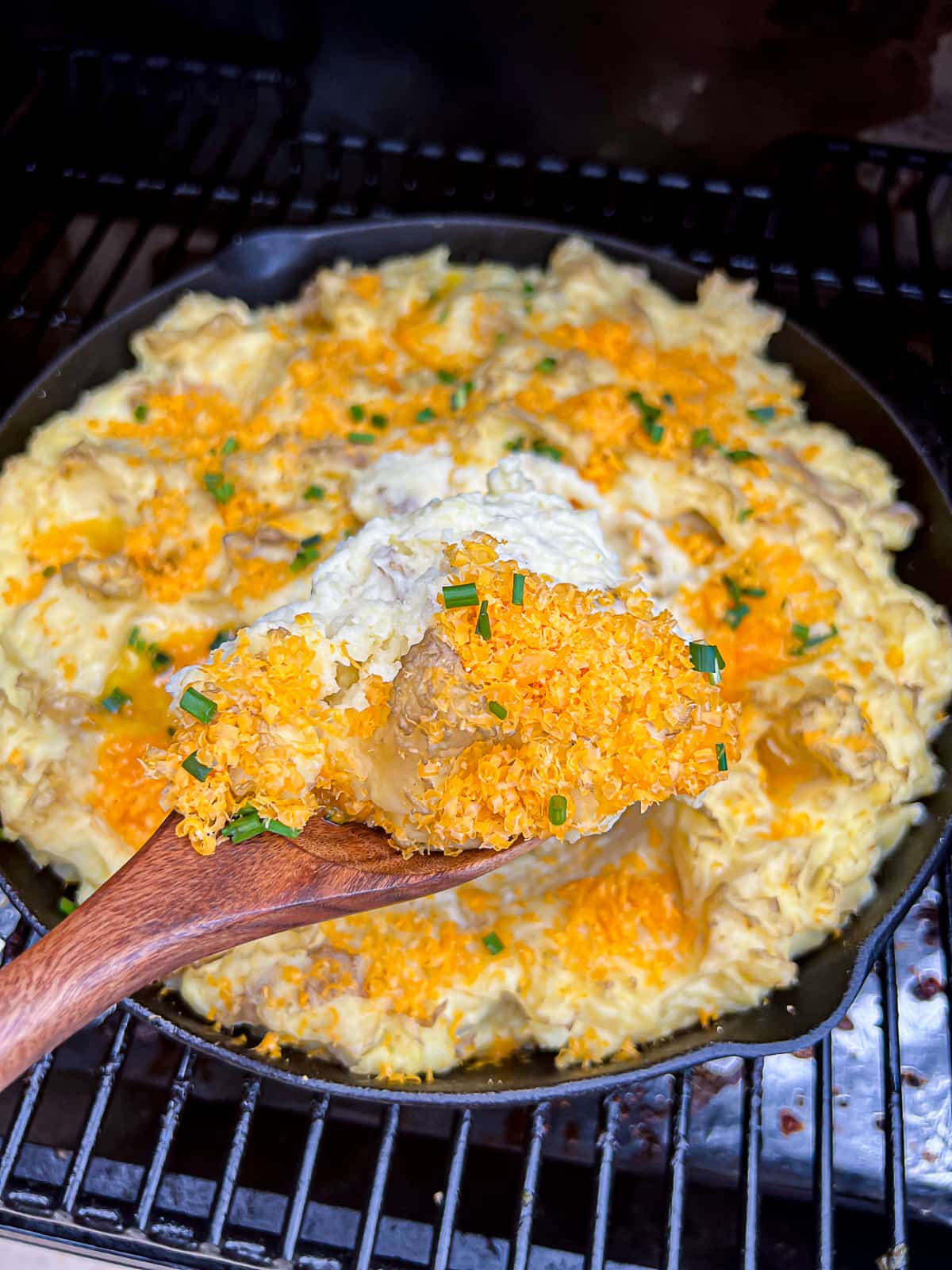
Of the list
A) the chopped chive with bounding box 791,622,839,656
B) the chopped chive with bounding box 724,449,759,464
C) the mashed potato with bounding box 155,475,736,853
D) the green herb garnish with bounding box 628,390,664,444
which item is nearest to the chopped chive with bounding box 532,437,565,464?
the green herb garnish with bounding box 628,390,664,444

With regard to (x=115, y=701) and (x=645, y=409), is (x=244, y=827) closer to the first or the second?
(x=115, y=701)

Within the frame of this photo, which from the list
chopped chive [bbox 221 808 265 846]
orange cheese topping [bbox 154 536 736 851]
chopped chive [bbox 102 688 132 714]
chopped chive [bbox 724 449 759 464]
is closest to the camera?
orange cheese topping [bbox 154 536 736 851]

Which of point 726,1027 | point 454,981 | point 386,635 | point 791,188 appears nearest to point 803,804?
point 726,1027

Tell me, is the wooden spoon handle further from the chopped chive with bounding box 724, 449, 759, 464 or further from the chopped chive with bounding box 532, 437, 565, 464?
the chopped chive with bounding box 724, 449, 759, 464

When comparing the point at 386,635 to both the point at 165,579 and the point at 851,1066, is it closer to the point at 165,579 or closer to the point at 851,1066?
the point at 165,579

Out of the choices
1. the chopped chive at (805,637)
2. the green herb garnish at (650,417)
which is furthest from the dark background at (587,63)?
the chopped chive at (805,637)

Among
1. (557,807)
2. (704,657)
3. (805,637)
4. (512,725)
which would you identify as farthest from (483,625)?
(805,637)
